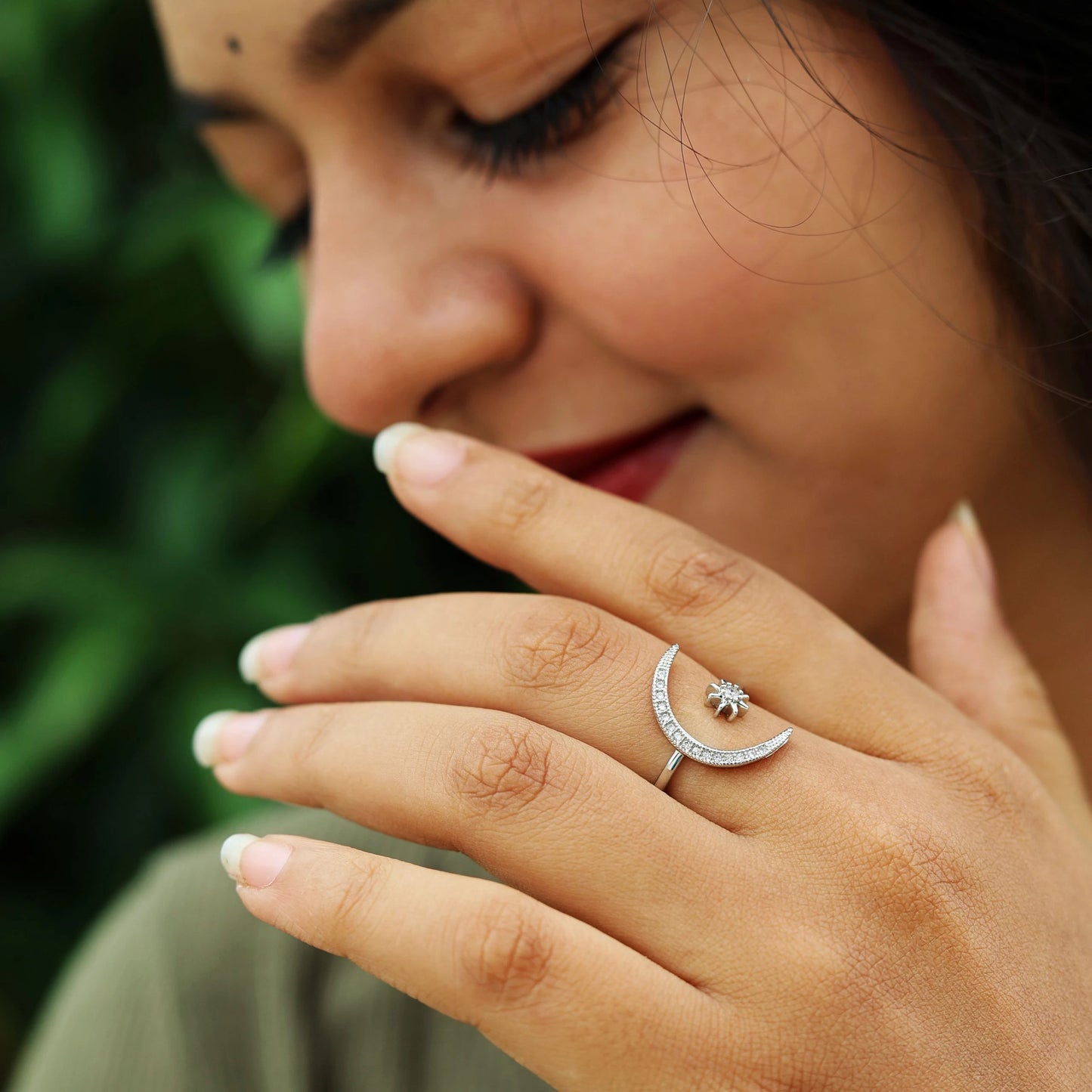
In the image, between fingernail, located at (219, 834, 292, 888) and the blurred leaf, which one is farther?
the blurred leaf


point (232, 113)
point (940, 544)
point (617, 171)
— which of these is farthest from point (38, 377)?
point (940, 544)

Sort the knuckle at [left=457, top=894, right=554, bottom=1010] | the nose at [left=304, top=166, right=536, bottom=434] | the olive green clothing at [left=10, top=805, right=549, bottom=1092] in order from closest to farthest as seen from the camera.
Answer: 1. the knuckle at [left=457, top=894, right=554, bottom=1010]
2. the nose at [left=304, top=166, right=536, bottom=434]
3. the olive green clothing at [left=10, top=805, right=549, bottom=1092]

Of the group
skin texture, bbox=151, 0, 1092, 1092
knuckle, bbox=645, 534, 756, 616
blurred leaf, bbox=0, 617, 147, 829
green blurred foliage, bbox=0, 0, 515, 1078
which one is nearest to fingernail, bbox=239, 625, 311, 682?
skin texture, bbox=151, 0, 1092, 1092

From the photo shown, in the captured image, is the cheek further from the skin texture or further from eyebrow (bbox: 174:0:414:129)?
eyebrow (bbox: 174:0:414:129)

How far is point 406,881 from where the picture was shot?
900mm

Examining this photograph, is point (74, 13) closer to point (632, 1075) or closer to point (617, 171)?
point (617, 171)

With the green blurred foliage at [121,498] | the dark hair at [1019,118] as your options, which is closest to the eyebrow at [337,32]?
the dark hair at [1019,118]

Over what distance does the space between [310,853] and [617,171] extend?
76 cm

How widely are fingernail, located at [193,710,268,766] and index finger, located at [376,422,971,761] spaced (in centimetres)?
31

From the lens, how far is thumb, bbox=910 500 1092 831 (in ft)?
3.80

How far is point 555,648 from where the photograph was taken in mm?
1021

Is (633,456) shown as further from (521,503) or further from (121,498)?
(121,498)

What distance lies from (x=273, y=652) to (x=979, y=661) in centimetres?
83

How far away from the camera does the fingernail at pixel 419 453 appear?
1162 mm
